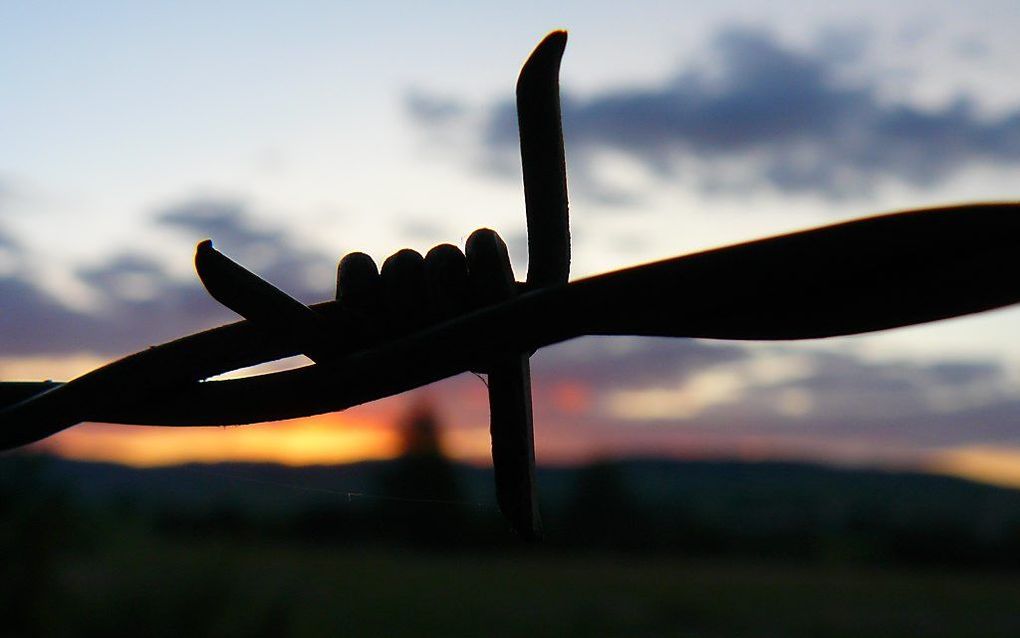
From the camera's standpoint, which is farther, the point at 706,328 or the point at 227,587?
the point at 227,587

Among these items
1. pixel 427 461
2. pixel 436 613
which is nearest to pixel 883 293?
pixel 427 461

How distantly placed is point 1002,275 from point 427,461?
26.6 m

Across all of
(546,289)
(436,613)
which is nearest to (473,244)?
(546,289)

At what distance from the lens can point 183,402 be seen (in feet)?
2.74

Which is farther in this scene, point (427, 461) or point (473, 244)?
point (427, 461)

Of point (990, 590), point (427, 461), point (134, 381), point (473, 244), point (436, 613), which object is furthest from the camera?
point (990, 590)

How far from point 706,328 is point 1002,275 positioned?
0.19 m

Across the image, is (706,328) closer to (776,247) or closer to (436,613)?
(776,247)

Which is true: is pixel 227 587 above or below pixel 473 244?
below

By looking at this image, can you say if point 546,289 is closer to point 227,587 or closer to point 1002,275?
point 1002,275

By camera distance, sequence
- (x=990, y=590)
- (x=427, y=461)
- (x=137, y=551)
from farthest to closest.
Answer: (x=990, y=590) < (x=427, y=461) < (x=137, y=551)

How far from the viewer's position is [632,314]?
0.59 meters

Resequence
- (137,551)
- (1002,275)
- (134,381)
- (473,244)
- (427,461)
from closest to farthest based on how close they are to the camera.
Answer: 1. (1002,275)
2. (473,244)
3. (134,381)
4. (137,551)
5. (427,461)

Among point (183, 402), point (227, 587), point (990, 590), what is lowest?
point (990, 590)
